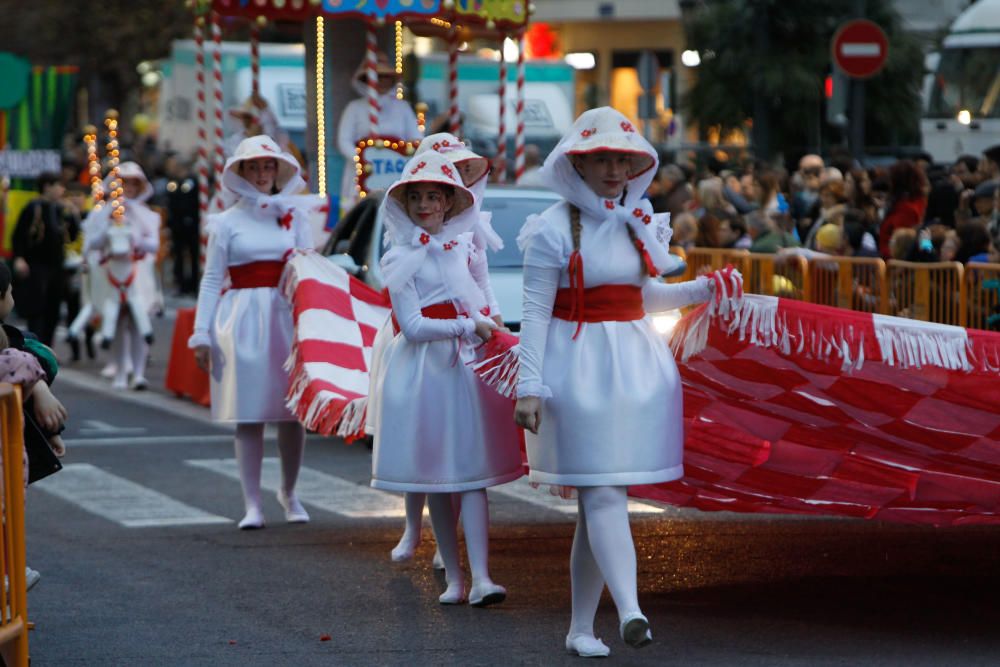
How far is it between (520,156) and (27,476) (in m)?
11.1

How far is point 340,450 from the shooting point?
13.4 m

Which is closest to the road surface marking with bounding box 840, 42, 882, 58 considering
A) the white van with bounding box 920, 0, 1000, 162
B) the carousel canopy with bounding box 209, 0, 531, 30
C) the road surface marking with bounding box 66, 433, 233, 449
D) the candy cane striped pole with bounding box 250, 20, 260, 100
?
the carousel canopy with bounding box 209, 0, 531, 30

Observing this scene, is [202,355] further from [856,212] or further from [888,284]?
[856,212]

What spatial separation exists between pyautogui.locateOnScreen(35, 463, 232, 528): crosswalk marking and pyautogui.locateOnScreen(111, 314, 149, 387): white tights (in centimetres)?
516

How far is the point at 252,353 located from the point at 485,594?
254 cm

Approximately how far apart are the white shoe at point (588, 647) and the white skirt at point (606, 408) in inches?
22.3

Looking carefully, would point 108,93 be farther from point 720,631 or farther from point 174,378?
point 720,631

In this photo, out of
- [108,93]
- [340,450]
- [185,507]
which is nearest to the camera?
[185,507]

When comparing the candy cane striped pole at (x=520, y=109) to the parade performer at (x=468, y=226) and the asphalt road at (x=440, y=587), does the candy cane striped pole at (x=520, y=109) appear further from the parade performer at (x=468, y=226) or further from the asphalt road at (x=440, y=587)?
the parade performer at (x=468, y=226)

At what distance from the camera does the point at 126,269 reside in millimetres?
17688

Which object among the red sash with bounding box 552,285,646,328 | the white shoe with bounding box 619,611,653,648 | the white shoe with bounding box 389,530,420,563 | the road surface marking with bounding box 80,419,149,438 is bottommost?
the road surface marking with bounding box 80,419,149,438

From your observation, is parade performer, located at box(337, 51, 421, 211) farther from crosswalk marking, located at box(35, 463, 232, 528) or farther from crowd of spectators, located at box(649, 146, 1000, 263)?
crosswalk marking, located at box(35, 463, 232, 528)

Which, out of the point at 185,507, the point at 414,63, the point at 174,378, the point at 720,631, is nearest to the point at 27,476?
the point at 720,631

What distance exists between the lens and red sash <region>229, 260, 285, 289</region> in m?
10.1
